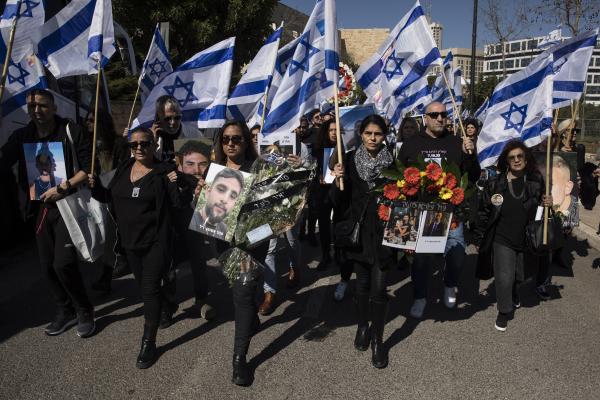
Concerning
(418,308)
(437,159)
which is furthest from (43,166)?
(418,308)

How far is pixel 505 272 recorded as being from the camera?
403cm

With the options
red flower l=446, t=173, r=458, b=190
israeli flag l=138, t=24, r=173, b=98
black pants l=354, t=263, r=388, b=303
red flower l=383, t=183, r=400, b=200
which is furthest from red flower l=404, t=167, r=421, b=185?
israeli flag l=138, t=24, r=173, b=98

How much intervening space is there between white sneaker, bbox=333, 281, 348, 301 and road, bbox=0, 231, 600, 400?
59 mm

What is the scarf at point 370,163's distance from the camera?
141 inches

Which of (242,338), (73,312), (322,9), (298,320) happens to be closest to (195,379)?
(242,338)

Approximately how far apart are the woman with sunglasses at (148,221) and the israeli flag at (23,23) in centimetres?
181

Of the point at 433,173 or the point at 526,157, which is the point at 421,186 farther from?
the point at 526,157

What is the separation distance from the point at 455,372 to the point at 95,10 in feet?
14.8

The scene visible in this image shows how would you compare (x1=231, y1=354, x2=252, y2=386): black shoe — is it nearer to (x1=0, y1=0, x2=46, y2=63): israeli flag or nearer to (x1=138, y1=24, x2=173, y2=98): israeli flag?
(x1=0, y1=0, x2=46, y2=63): israeli flag

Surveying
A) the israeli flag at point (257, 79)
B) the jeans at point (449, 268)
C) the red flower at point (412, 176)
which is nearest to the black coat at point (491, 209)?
the jeans at point (449, 268)

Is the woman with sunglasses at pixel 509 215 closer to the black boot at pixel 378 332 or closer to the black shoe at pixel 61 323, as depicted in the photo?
the black boot at pixel 378 332

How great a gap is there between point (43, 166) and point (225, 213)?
1.69 metres

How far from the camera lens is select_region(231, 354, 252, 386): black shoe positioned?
124 inches

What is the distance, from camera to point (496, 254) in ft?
13.5
